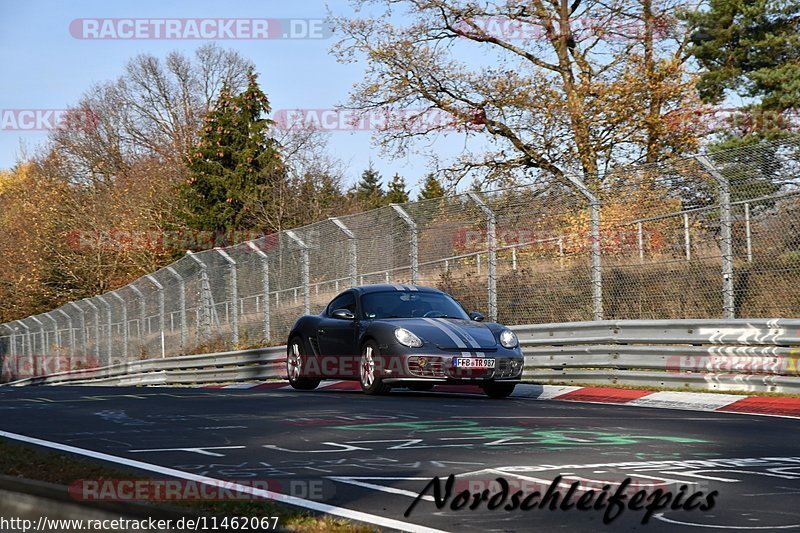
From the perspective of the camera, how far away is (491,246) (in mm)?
17469

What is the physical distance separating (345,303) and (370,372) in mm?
1722

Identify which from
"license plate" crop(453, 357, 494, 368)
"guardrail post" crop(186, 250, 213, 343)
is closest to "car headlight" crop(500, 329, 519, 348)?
"license plate" crop(453, 357, 494, 368)

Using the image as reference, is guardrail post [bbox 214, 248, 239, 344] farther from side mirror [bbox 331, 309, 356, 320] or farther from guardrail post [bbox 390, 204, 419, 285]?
side mirror [bbox 331, 309, 356, 320]

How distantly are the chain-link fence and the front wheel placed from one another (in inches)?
76.3

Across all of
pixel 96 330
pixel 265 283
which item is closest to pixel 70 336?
pixel 96 330

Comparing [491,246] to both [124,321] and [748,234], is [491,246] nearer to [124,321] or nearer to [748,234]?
[748,234]

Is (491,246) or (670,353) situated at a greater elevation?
(491,246)

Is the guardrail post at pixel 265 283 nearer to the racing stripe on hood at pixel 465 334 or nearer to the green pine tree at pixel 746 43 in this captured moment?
the racing stripe on hood at pixel 465 334

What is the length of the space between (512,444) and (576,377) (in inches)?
293

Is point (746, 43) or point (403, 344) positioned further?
point (746, 43)

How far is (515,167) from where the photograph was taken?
28.9 meters

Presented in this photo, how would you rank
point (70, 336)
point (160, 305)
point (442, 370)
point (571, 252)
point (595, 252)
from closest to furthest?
point (442, 370) < point (595, 252) < point (571, 252) < point (160, 305) < point (70, 336)

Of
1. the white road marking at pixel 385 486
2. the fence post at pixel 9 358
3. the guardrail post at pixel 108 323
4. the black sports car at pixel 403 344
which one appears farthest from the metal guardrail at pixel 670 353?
the fence post at pixel 9 358

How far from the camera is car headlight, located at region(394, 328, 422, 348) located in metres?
13.8
